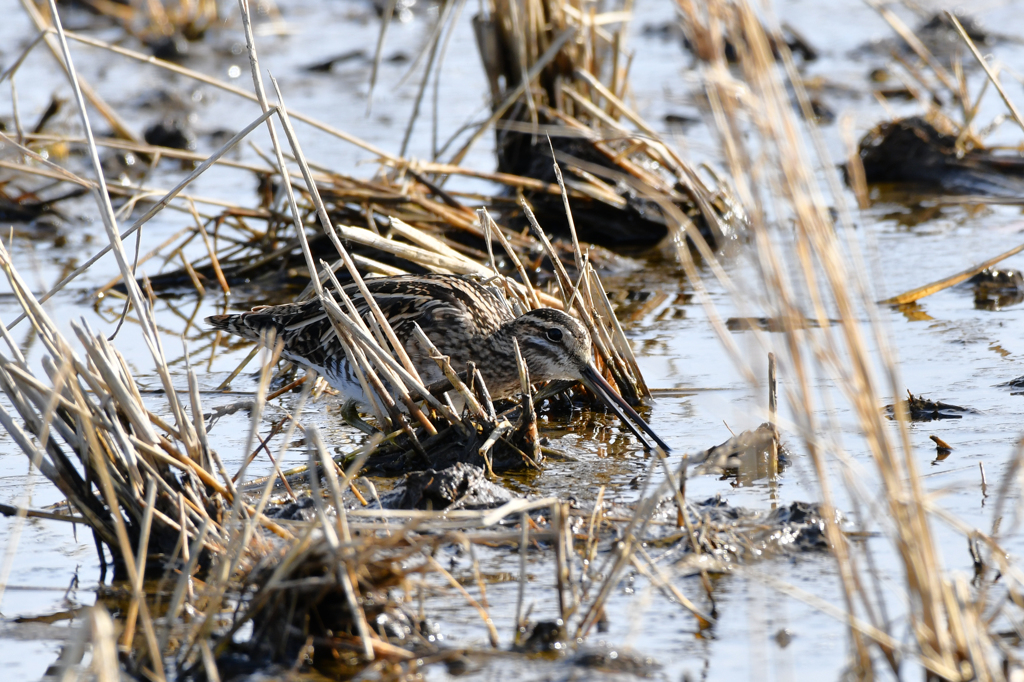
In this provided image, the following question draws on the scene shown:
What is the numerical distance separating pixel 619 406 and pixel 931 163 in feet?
14.8

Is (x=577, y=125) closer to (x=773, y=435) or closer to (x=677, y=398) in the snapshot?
(x=677, y=398)

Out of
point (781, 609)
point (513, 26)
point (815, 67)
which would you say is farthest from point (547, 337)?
point (815, 67)

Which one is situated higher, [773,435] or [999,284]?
[999,284]

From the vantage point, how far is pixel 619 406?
4637 mm

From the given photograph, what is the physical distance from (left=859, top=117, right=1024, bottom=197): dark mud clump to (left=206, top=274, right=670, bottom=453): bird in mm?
4003

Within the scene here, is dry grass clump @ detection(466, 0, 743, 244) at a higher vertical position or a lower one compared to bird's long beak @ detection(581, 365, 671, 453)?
higher

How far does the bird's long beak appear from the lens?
4531mm

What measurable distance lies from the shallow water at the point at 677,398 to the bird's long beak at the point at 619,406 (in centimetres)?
8

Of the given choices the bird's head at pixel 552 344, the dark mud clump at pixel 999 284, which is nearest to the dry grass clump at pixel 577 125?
the dark mud clump at pixel 999 284

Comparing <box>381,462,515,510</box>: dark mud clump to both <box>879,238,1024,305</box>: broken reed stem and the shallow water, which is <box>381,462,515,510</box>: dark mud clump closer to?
the shallow water

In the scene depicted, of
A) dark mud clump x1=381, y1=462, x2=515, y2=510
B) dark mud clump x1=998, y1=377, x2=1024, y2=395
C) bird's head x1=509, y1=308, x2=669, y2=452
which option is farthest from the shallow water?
dark mud clump x1=381, y1=462, x2=515, y2=510

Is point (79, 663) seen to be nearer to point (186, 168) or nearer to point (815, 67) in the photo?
point (186, 168)

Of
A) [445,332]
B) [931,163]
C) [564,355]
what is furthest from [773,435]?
[931,163]

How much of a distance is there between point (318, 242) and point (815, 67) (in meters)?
6.40
